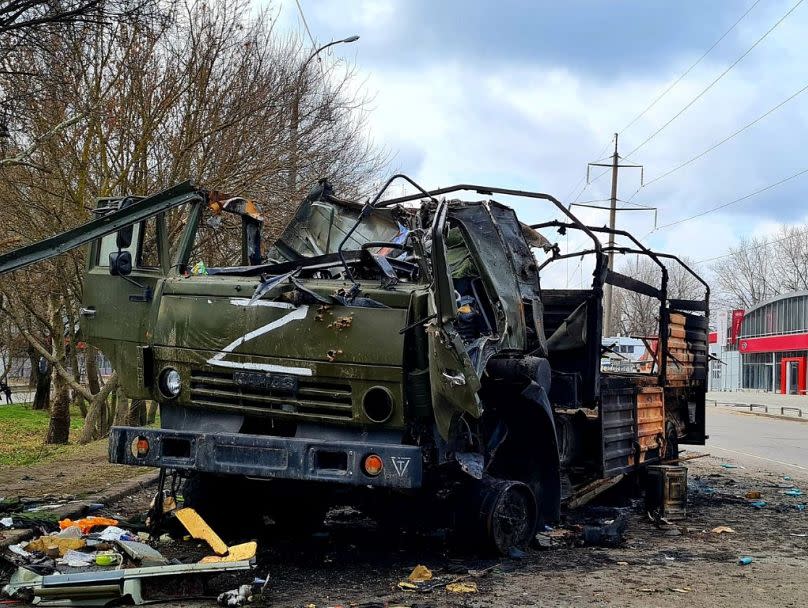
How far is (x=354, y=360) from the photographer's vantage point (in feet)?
18.2

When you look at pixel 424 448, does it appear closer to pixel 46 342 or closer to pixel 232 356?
pixel 232 356

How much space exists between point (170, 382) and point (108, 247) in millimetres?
1215

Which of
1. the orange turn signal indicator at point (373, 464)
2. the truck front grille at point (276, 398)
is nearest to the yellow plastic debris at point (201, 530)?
the truck front grille at point (276, 398)

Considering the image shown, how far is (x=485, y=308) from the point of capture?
6.38 metres

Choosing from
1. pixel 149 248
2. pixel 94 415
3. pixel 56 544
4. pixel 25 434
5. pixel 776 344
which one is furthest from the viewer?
pixel 776 344

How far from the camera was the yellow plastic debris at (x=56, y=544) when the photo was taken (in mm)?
5861

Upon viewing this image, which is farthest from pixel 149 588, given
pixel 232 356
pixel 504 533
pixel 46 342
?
pixel 46 342

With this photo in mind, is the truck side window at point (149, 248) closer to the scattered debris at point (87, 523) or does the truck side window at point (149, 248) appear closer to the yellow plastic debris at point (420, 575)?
the scattered debris at point (87, 523)

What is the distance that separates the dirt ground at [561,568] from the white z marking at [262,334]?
1198 mm

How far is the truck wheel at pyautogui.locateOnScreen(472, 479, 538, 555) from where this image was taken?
613 cm

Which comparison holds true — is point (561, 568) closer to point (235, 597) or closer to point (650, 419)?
point (235, 597)

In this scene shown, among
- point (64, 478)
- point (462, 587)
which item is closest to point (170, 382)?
point (462, 587)

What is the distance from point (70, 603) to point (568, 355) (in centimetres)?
446

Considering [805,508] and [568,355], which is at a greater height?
[568,355]
